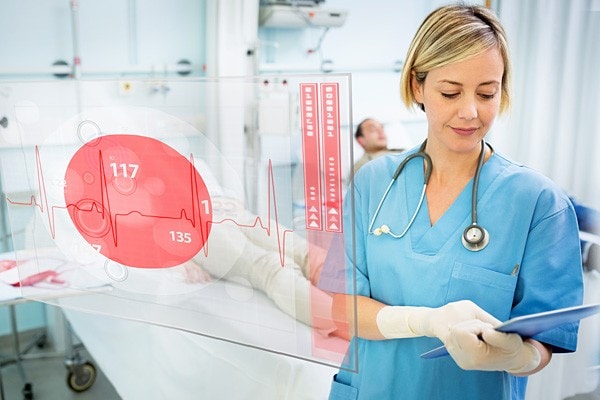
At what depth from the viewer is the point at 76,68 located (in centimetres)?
282

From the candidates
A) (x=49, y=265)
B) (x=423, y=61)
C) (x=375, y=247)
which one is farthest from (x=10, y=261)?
(x=423, y=61)

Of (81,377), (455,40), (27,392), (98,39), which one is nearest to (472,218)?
(455,40)

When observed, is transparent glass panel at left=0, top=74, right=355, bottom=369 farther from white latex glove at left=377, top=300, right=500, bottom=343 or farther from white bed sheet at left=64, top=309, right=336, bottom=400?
white bed sheet at left=64, top=309, right=336, bottom=400

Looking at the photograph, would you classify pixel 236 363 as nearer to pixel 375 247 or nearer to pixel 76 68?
pixel 375 247

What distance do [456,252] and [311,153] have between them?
346mm

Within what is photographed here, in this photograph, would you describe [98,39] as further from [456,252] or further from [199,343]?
[456,252]

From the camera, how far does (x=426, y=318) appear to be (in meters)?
0.99

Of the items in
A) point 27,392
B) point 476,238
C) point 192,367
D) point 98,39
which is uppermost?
point 98,39

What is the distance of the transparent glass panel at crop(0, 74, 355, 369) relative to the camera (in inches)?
37.2

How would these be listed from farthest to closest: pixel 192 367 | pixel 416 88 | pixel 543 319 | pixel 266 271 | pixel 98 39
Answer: pixel 98 39, pixel 192 367, pixel 416 88, pixel 266 271, pixel 543 319

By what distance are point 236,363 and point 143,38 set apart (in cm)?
212
